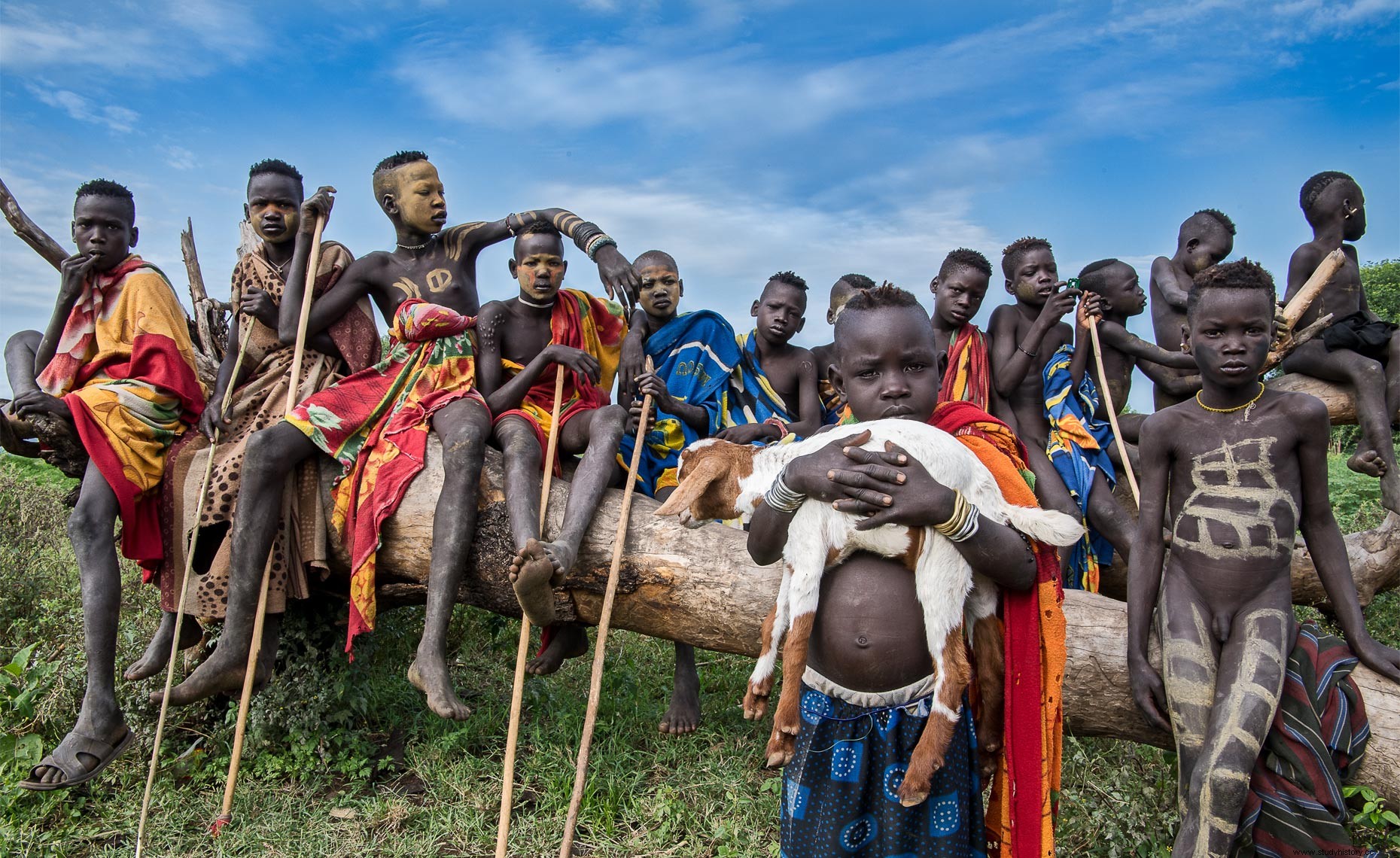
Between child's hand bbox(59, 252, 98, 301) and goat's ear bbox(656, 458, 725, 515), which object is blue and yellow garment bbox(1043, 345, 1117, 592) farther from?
child's hand bbox(59, 252, 98, 301)

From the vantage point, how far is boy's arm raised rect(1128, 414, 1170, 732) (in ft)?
9.00

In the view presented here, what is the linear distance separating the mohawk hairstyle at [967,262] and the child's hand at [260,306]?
355 cm

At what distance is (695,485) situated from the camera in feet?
8.71

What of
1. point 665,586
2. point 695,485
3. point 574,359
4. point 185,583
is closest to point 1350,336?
point 665,586

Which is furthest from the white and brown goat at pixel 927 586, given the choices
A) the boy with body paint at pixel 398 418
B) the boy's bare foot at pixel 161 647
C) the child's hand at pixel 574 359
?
the boy's bare foot at pixel 161 647

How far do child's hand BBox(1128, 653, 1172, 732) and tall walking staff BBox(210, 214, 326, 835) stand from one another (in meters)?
3.55

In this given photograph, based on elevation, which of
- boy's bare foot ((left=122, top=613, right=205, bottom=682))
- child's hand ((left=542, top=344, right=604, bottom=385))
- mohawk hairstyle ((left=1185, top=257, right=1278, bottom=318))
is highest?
mohawk hairstyle ((left=1185, top=257, right=1278, bottom=318))

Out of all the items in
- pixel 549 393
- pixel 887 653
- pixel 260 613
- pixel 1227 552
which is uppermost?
pixel 549 393

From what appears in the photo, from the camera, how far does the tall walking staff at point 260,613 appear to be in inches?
154

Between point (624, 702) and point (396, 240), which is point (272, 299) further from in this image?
point (624, 702)

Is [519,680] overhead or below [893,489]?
below

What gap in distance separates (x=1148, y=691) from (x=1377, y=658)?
691mm

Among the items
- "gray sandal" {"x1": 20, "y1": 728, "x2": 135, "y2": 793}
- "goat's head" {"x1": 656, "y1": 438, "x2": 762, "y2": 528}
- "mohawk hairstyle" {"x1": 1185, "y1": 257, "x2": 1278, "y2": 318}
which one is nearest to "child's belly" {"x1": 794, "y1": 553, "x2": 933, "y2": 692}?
"goat's head" {"x1": 656, "y1": 438, "x2": 762, "y2": 528}

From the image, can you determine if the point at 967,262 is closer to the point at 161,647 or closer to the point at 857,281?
the point at 857,281
